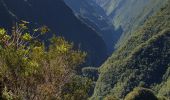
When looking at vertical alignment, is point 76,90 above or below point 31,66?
above

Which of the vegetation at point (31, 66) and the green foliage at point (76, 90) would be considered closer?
the vegetation at point (31, 66)

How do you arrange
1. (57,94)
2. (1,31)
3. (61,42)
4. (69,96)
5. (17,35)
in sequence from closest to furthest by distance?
(1,31), (17,35), (57,94), (61,42), (69,96)

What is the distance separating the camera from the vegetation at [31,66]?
27.8 m

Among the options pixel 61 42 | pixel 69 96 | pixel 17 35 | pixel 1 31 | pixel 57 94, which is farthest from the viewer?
pixel 69 96

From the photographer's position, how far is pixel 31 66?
28.9m

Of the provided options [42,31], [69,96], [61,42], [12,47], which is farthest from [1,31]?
[69,96]

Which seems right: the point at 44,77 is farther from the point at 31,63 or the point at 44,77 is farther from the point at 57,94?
the point at 31,63

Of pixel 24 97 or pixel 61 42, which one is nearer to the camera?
pixel 24 97

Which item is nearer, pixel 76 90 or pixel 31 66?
pixel 31 66

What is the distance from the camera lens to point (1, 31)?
27375 mm

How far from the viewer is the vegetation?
1093 inches

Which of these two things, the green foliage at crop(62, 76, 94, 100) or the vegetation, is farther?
the green foliage at crop(62, 76, 94, 100)

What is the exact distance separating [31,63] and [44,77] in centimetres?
431

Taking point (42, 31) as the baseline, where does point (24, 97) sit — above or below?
below
